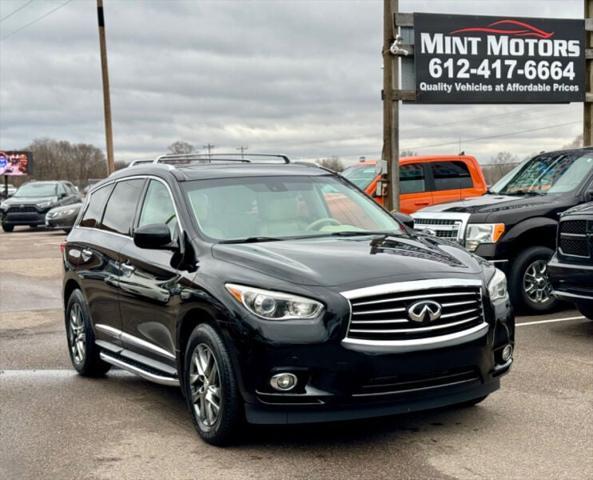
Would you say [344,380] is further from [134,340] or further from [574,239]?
[574,239]

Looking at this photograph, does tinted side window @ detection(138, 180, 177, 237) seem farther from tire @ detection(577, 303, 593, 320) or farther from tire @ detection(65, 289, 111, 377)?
tire @ detection(577, 303, 593, 320)

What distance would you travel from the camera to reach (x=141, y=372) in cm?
598

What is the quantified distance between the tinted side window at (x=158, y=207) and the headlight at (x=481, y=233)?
4.38m

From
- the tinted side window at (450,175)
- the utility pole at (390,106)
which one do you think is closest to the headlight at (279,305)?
the utility pole at (390,106)

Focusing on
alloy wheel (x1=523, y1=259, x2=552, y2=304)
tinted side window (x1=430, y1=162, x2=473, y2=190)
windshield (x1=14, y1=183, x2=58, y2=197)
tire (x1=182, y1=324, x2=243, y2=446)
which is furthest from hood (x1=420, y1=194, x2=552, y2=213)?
windshield (x1=14, y1=183, x2=58, y2=197)

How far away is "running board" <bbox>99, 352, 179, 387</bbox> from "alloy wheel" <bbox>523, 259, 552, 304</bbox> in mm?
4952

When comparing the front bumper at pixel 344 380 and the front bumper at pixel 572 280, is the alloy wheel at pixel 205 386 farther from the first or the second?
the front bumper at pixel 572 280

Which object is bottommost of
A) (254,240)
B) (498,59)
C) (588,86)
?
(254,240)

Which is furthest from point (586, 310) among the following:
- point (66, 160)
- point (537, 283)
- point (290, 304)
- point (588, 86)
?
point (66, 160)

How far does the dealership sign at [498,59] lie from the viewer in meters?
15.4

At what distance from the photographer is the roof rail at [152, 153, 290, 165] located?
6707 millimetres

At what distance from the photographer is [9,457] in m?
4.95

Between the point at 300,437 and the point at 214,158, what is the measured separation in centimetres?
268

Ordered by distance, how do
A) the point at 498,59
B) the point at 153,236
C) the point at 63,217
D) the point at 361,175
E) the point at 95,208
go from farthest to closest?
1. the point at 63,217
2. the point at 361,175
3. the point at 498,59
4. the point at 95,208
5. the point at 153,236
